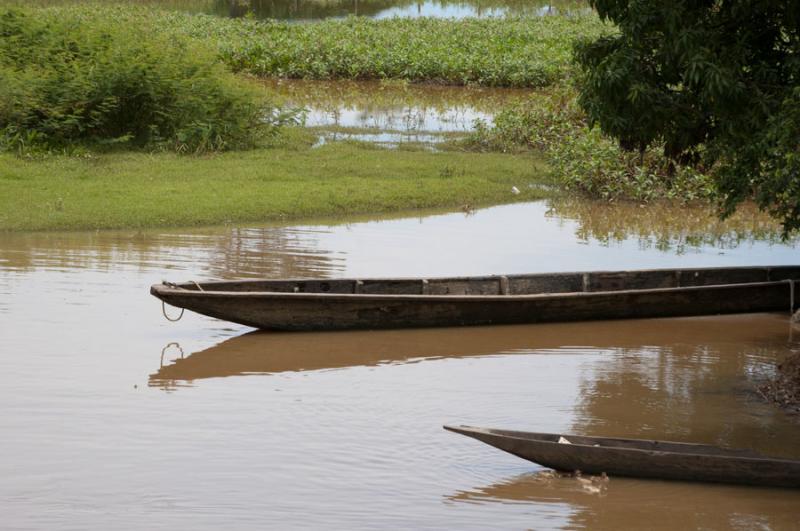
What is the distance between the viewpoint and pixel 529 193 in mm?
16312

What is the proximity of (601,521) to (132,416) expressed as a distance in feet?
10.7

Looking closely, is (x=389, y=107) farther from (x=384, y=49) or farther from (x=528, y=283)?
(x=528, y=283)

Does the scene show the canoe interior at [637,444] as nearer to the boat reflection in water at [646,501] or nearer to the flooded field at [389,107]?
the boat reflection in water at [646,501]

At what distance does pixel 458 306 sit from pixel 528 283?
959 mm

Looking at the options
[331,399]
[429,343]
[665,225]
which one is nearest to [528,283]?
[429,343]

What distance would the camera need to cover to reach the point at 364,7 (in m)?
41.4

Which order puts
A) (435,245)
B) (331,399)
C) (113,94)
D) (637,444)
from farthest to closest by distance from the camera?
(113,94)
(435,245)
(331,399)
(637,444)

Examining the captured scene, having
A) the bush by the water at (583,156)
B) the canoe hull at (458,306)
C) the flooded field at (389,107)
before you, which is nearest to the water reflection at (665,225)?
the bush by the water at (583,156)

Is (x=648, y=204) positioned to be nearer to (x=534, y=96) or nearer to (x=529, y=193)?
(x=529, y=193)

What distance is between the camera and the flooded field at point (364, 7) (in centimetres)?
3803

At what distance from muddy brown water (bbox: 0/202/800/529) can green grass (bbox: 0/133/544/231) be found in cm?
74

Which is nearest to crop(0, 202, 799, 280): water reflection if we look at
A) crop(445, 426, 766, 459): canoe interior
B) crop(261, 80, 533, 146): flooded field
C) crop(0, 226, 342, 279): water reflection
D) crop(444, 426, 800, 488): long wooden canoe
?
crop(0, 226, 342, 279): water reflection

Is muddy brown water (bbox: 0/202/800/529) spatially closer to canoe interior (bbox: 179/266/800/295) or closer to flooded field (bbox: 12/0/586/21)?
canoe interior (bbox: 179/266/800/295)

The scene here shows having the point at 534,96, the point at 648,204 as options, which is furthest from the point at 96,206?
the point at 534,96
